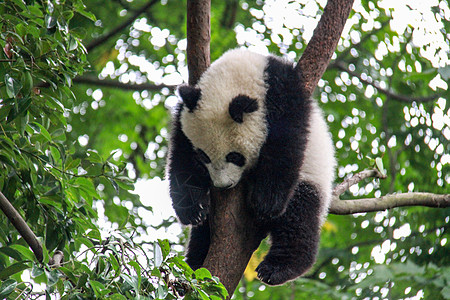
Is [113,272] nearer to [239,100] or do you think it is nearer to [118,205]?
[239,100]

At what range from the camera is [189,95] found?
387 cm

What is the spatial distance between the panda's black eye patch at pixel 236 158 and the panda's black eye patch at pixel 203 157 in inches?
6.2

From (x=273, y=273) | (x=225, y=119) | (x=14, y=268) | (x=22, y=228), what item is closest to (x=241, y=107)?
(x=225, y=119)

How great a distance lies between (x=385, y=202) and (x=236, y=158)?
1.29 meters

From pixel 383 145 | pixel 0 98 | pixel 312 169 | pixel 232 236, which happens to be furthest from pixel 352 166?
pixel 0 98

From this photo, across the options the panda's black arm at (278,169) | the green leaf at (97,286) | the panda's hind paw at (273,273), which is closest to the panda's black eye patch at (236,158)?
the panda's black arm at (278,169)

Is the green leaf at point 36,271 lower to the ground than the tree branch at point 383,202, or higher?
higher

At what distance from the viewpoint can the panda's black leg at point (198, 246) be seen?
13.5 ft

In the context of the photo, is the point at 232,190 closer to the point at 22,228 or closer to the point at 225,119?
the point at 225,119

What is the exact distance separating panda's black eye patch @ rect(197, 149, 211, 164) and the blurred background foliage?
60 centimetres

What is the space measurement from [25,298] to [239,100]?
221 cm

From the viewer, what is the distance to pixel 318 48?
3.72m

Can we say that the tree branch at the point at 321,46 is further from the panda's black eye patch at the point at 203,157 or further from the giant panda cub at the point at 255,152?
the panda's black eye patch at the point at 203,157

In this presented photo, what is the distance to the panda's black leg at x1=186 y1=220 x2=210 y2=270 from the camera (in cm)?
411
